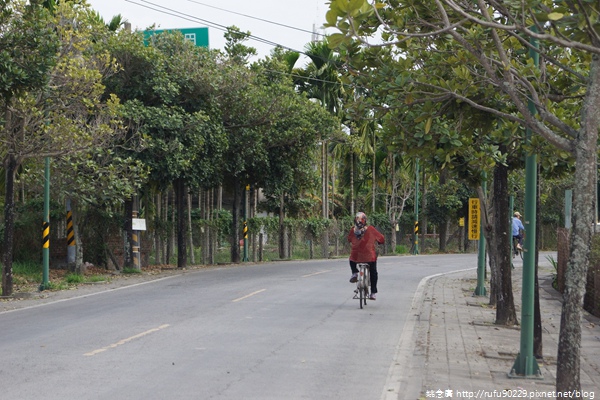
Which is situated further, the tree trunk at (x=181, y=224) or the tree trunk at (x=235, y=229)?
the tree trunk at (x=235, y=229)

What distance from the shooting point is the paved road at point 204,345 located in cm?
895

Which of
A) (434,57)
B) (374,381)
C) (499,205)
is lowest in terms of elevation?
(374,381)

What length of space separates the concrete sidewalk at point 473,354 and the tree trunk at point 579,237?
1.31 metres

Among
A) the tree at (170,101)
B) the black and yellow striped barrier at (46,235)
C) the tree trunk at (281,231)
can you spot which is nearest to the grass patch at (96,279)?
the black and yellow striped barrier at (46,235)

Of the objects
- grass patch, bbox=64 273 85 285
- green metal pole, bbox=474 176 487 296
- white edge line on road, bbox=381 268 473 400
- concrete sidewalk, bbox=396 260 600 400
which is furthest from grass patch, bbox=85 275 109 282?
green metal pole, bbox=474 176 487 296

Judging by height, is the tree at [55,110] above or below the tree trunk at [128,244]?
above

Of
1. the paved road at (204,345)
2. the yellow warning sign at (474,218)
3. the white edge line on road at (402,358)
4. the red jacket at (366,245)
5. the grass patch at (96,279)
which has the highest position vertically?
the yellow warning sign at (474,218)

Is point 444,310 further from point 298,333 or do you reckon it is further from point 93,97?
point 93,97

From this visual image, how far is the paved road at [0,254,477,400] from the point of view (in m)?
8.95

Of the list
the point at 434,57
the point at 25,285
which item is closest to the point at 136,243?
the point at 25,285

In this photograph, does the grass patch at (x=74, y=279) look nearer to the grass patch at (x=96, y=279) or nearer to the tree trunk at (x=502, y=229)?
the grass patch at (x=96, y=279)

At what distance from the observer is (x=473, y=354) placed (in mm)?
11609

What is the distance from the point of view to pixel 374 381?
9.59 m

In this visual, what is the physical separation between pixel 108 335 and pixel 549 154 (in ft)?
23.0
